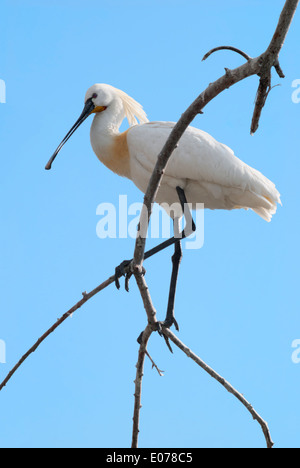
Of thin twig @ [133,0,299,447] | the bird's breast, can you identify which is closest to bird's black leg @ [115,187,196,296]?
the bird's breast

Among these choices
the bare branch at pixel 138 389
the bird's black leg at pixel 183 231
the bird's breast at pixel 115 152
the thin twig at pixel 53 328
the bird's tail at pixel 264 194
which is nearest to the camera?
the thin twig at pixel 53 328

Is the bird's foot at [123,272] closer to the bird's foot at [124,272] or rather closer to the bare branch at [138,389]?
the bird's foot at [124,272]

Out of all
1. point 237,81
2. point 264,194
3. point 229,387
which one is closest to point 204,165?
point 264,194

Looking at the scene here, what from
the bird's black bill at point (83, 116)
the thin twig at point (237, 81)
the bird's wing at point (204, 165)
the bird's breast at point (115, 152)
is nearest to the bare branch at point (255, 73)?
the thin twig at point (237, 81)

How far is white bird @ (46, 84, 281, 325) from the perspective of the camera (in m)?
5.83

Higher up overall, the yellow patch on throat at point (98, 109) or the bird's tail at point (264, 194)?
the yellow patch on throat at point (98, 109)

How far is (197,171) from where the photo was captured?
19.2 feet

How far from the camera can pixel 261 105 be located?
3.32 metres

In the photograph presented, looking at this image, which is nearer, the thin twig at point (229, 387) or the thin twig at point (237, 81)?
the thin twig at point (237, 81)

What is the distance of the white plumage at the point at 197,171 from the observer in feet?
19.1

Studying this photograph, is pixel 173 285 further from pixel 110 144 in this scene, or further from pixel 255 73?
pixel 255 73

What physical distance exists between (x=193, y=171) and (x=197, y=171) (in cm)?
3
